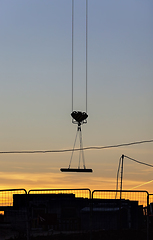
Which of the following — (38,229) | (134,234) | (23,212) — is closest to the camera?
(23,212)

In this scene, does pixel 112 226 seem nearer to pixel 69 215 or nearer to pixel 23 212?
pixel 69 215

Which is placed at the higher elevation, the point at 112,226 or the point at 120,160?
the point at 120,160

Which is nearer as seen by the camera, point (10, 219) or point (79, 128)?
point (10, 219)

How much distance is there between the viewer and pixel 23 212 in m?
19.7

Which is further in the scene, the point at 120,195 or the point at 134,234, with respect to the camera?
the point at 134,234

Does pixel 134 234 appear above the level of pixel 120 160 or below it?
below

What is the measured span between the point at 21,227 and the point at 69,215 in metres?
2.56

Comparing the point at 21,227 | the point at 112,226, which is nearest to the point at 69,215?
the point at 21,227

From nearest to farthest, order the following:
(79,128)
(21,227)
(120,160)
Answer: (21,227) < (79,128) < (120,160)

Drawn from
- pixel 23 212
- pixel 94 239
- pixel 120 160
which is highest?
pixel 120 160

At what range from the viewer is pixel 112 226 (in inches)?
1042

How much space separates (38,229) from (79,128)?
298 inches

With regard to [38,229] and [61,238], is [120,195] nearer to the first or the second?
[61,238]

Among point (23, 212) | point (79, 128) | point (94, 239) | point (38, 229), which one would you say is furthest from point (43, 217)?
point (79, 128)
